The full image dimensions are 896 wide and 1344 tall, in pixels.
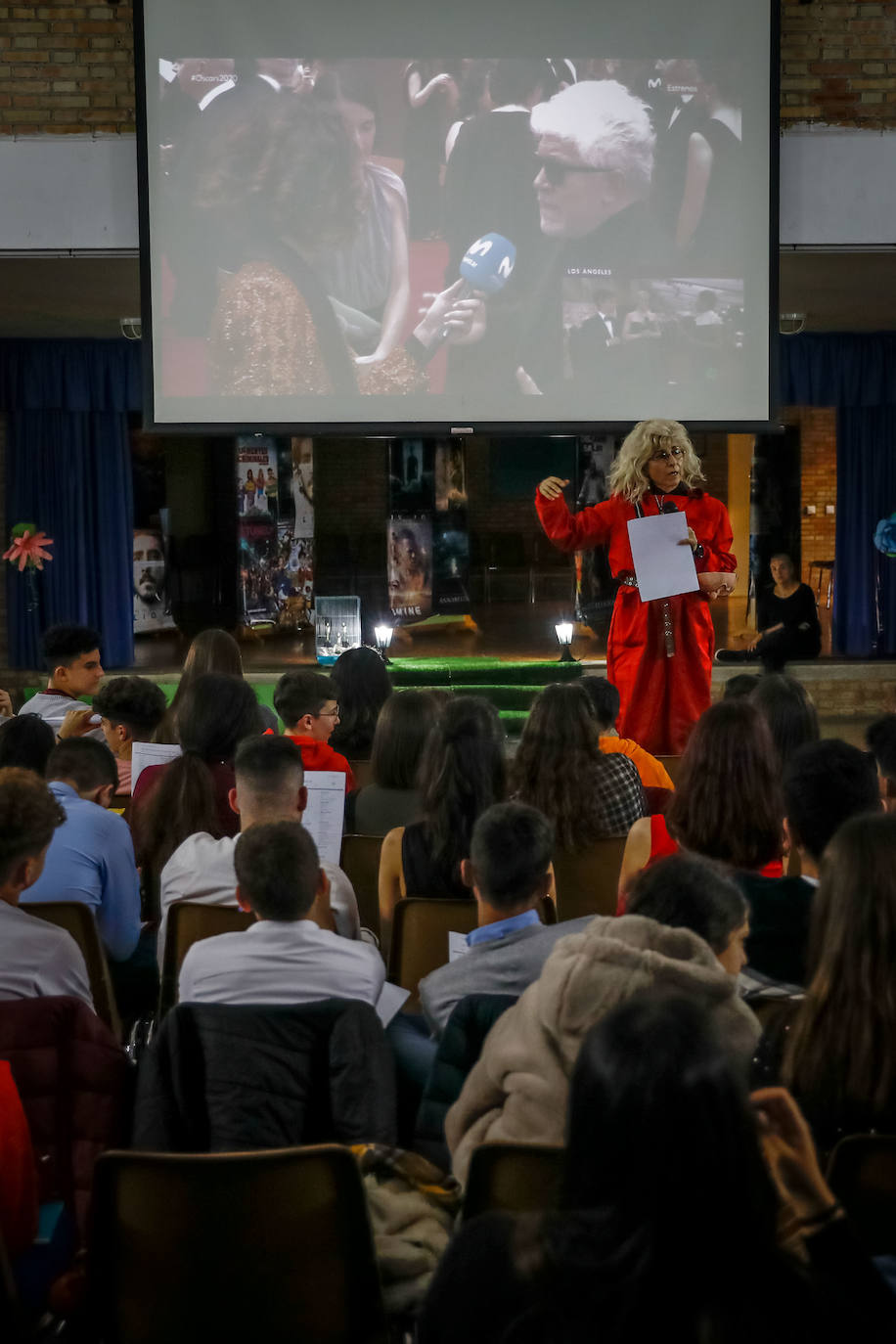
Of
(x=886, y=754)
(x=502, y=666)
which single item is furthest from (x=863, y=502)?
(x=886, y=754)

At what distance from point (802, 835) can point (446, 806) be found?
2.65 ft

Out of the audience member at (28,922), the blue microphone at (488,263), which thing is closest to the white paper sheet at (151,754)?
the audience member at (28,922)

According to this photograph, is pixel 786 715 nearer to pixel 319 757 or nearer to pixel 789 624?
pixel 319 757

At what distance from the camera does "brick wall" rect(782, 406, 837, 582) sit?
1276cm

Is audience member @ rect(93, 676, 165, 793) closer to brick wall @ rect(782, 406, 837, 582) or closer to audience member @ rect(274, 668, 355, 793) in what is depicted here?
audience member @ rect(274, 668, 355, 793)

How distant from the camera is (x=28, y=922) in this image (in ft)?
6.91

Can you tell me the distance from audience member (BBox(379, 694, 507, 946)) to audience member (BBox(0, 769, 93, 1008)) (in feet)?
2.65

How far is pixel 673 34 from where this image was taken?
5.91 metres

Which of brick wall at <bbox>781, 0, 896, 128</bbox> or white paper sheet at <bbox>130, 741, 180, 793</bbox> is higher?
brick wall at <bbox>781, 0, 896, 128</bbox>

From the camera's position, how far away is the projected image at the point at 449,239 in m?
5.95

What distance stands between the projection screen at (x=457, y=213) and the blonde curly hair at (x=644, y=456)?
1011 millimetres

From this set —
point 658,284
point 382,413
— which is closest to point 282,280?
point 382,413

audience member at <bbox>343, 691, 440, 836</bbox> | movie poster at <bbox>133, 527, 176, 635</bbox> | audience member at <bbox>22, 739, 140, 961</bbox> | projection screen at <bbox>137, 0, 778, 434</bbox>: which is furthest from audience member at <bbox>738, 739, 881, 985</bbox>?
movie poster at <bbox>133, 527, 176, 635</bbox>

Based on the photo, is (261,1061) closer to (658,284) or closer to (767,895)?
(767,895)
